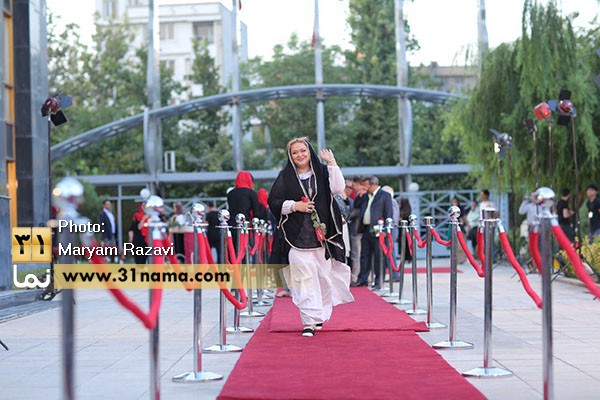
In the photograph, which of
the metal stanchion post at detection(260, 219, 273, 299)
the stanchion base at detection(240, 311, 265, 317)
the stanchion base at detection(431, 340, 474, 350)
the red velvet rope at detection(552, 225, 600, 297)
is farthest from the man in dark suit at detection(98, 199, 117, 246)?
the red velvet rope at detection(552, 225, 600, 297)

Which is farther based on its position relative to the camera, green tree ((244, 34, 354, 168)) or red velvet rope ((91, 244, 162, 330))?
green tree ((244, 34, 354, 168))

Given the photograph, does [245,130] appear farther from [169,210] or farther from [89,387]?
[89,387]

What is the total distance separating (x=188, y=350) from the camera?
30.8 feet

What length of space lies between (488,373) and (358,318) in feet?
13.7

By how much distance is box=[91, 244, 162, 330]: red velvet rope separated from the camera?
5.43 meters

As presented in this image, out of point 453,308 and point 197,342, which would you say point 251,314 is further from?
point 197,342

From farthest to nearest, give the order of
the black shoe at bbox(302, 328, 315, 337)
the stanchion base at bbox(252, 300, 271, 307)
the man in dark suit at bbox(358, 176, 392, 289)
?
1. the man in dark suit at bbox(358, 176, 392, 289)
2. the stanchion base at bbox(252, 300, 271, 307)
3. the black shoe at bbox(302, 328, 315, 337)

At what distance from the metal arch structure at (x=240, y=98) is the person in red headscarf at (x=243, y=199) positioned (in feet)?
56.4

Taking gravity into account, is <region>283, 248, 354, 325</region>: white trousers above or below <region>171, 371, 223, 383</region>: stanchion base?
above

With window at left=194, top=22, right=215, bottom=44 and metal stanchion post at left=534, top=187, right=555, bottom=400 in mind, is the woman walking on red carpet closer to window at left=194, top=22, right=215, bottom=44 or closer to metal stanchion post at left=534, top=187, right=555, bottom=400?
metal stanchion post at left=534, top=187, right=555, bottom=400

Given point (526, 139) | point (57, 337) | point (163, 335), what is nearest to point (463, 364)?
point (163, 335)

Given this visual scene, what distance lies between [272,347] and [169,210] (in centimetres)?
2513

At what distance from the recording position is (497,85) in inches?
1001

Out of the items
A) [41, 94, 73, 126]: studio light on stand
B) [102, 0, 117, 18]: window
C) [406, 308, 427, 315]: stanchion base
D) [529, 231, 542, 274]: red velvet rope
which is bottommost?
[406, 308, 427, 315]: stanchion base
